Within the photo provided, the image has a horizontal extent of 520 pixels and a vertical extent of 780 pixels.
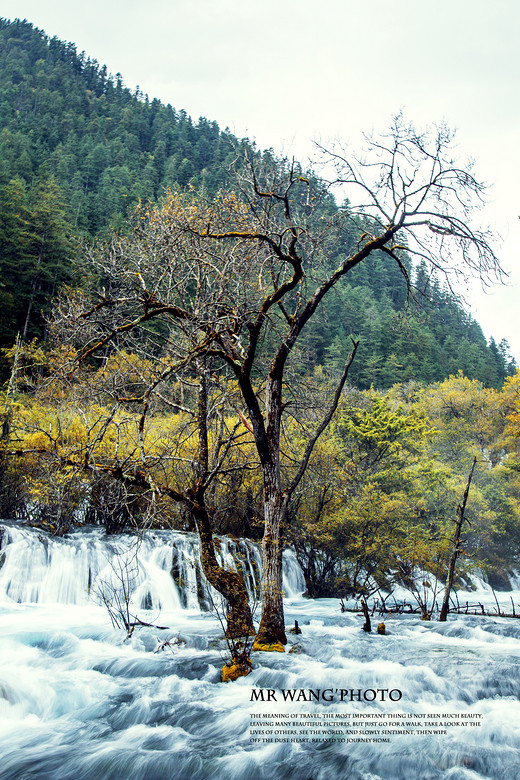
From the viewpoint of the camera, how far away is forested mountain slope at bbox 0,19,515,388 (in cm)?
3972

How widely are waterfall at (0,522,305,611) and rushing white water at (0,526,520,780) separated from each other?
112cm

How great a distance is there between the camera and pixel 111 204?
59438mm

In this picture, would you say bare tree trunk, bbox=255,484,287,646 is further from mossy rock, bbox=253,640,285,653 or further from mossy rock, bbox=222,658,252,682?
mossy rock, bbox=222,658,252,682

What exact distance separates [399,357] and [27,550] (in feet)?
189

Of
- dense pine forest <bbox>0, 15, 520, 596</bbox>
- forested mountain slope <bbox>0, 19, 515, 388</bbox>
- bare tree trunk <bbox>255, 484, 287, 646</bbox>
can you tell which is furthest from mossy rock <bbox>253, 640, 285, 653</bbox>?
forested mountain slope <bbox>0, 19, 515, 388</bbox>

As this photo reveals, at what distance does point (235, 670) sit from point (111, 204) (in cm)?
5999

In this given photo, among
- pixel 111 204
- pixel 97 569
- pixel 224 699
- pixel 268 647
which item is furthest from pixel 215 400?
pixel 111 204

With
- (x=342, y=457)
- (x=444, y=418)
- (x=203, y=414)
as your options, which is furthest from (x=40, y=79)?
(x=203, y=414)

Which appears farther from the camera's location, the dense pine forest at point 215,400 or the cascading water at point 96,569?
the cascading water at point 96,569

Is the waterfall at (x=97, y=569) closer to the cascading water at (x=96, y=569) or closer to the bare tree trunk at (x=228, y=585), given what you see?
the cascading water at (x=96, y=569)

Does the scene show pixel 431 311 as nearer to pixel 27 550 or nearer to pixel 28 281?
pixel 27 550

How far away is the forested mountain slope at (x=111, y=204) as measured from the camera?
1564 inches

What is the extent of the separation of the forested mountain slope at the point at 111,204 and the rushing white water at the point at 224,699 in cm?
559

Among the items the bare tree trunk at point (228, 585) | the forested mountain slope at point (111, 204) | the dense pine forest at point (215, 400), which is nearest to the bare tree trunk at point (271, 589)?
the bare tree trunk at point (228, 585)
